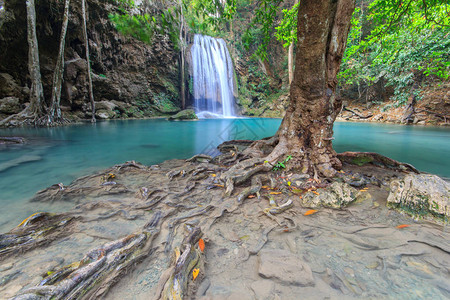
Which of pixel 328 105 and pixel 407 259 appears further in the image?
pixel 328 105

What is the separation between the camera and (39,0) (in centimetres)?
1055

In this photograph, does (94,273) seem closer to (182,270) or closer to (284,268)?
(182,270)

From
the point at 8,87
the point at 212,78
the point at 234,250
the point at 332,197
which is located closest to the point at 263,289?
the point at 234,250

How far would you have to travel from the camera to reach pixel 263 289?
135 cm

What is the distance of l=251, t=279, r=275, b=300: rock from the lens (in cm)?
129

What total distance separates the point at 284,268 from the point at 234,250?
1.54 feet

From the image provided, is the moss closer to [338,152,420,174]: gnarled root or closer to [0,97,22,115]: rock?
[338,152,420,174]: gnarled root

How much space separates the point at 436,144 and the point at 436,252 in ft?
28.3

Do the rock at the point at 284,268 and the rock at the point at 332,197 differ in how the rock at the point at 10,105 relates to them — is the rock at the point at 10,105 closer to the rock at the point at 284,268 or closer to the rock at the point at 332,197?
the rock at the point at 284,268

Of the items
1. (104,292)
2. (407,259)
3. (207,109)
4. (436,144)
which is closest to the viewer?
(104,292)

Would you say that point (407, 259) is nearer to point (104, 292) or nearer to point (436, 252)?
point (436, 252)

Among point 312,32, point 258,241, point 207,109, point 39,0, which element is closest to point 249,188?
point 258,241

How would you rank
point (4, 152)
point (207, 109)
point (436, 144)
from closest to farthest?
point (4, 152) → point (436, 144) → point (207, 109)

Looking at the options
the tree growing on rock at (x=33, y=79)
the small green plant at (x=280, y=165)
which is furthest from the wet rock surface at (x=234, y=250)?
the tree growing on rock at (x=33, y=79)
